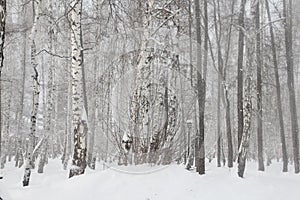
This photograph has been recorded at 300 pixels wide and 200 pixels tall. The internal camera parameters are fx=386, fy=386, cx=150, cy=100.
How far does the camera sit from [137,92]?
10.2 m

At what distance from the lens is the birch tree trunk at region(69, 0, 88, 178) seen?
9.42 metres

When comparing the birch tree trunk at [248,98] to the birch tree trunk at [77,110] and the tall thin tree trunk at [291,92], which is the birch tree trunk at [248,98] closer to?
the birch tree trunk at [77,110]

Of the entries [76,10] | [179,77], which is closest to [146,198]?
[179,77]

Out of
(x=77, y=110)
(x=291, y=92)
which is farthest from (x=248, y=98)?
(x=291, y=92)

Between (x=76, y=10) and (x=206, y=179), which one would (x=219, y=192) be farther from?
(x=76, y=10)

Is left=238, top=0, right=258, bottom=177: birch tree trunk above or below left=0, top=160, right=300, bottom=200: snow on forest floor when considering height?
above

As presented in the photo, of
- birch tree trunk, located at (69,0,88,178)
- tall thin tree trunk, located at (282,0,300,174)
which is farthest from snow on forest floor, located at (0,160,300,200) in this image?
tall thin tree trunk, located at (282,0,300,174)

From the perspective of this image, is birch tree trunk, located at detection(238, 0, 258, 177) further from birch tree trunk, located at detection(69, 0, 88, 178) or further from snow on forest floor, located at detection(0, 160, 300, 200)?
birch tree trunk, located at detection(69, 0, 88, 178)

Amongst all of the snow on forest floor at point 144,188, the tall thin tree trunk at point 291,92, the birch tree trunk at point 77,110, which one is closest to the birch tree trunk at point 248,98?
the snow on forest floor at point 144,188

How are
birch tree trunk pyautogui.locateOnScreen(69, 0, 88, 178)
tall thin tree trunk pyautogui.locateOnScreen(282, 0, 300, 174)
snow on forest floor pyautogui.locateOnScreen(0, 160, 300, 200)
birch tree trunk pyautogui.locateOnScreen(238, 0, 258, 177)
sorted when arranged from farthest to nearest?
tall thin tree trunk pyautogui.locateOnScreen(282, 0, 300, 174) < birch tree trunk pyautogui.locateOnScreen(238, 0, 258, 177) < birch tree trunk pyautogui.locateOnScreen(69, 0, 88, 178) < snow on forest floor pyautogui.locateOnScreen(0, 160, 300, 200)

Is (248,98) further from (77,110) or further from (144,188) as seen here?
(77,110)

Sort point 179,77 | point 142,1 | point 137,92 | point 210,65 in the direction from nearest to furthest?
1. point 137,92
2. point 179,77
3. point 142,1
4. point 210,65

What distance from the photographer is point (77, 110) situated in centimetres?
956

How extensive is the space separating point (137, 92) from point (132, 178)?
2.53 m
